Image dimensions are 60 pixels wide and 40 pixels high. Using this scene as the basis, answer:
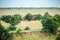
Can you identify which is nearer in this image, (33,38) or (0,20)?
(33,38)

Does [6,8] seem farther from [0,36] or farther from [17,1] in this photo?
[0,36]

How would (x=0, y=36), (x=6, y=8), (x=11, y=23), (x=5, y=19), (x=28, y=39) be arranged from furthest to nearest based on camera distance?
(x=6, y=8), (x=5, y=19), (x=11, y=23), (x=28, y=39), (x=0, y=36)

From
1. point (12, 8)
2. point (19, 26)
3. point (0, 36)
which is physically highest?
point (0, 36)

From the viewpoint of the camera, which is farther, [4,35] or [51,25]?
[51,25]

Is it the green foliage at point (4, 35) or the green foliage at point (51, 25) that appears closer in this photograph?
the green foliage at point (4, 35)

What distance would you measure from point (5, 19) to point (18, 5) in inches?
227

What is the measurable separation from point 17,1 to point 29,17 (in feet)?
17.1

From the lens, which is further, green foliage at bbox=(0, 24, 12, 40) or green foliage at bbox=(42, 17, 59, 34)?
green foliage at bbox=(42, 17, 59, 34)

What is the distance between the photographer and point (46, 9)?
1892 centimetres

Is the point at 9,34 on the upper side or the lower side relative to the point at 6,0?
upper

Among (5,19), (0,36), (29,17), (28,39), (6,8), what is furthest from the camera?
(6,8)

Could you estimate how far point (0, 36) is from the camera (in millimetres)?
Result: 9312

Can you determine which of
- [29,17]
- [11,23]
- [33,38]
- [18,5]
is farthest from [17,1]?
[33,38]

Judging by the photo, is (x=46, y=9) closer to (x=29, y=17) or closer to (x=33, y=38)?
(x=29, y=17)
